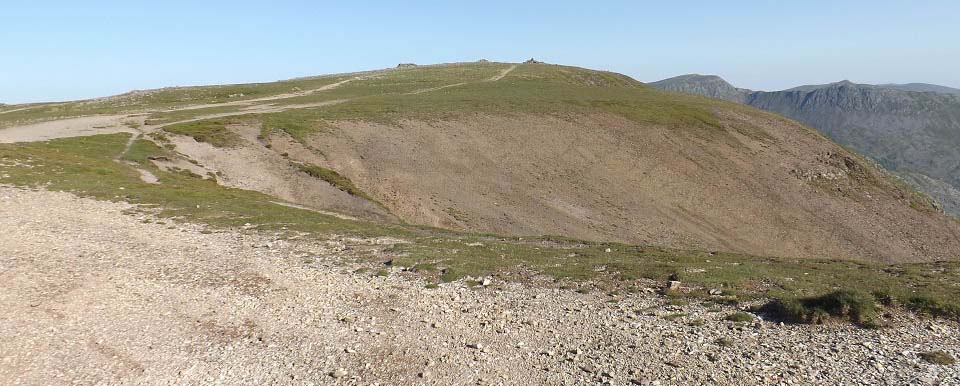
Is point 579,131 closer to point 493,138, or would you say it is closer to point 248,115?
point 493,138

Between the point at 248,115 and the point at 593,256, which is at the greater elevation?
the point at 248,115

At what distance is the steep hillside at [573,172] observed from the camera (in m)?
51.9

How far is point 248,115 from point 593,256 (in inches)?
2690

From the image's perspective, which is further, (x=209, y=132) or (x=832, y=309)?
(x=209, y=132)

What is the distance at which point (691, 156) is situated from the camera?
76.0 m

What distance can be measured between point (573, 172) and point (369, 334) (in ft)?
170

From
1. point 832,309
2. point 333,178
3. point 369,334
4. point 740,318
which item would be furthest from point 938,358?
point 333,178

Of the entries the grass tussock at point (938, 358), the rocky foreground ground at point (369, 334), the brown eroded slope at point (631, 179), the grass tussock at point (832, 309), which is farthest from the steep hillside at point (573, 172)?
the grass tussock at point (938, 358)

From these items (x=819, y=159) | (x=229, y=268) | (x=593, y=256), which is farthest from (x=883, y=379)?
(x=819, y=159)

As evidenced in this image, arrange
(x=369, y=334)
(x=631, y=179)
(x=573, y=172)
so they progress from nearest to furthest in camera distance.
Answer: (x=369, y=334) < (x=631, y=179) < (x=573, y=172)

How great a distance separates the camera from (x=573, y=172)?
65938 millimetres

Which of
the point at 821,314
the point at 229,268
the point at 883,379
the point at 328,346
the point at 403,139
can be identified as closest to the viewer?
the point at 883,379

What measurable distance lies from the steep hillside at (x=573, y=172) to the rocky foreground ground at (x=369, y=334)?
21167 millimetres

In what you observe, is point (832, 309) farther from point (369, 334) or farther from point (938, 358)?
point (369, 334)
